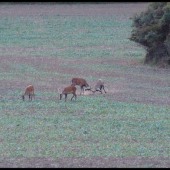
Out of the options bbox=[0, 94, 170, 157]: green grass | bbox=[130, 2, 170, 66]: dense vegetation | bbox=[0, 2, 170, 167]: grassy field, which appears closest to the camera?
bbox=[0, 94, 170, 157]: green grass

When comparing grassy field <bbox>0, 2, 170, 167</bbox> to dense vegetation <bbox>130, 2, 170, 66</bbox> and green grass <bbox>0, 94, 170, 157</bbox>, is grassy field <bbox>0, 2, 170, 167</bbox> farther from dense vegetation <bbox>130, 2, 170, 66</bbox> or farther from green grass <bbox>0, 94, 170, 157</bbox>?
dense vegetation <bbox>130, 2, 170, 66</bbox>

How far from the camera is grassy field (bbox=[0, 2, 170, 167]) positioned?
1141 cm

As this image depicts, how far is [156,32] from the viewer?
2888cm

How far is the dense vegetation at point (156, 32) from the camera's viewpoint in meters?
28.5

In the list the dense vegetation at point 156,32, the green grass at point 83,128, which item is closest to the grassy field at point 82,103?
the green grass at point 83,128

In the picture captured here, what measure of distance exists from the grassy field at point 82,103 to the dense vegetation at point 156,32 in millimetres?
1425

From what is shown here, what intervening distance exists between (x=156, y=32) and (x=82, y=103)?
44.4ft

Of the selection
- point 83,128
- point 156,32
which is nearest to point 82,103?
point 83,128

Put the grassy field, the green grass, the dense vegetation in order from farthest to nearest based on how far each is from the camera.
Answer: the dense vegetation → the grassy field → the green grass


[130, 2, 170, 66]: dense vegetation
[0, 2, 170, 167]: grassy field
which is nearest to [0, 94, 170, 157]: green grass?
[0, 2, 170, 167]: grassy field

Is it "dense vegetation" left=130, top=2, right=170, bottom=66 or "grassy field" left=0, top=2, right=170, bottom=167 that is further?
"dense vegetation" left=130, top=2, right=170, bottom=66

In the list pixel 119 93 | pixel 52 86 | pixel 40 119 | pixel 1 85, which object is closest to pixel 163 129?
pixel 40 119

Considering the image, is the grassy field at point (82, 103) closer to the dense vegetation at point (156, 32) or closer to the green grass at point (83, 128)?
the green grass at point (83, 128)

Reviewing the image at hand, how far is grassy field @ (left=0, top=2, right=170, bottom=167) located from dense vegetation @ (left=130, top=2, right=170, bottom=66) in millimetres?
1425
